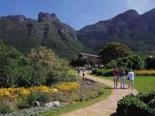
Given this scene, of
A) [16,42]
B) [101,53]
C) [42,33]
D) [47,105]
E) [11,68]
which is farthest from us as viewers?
[42,33]

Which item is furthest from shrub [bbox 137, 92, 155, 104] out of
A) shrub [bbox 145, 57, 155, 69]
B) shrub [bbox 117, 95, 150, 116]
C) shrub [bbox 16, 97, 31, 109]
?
shrub [bbox 145, 57, 155, 69]

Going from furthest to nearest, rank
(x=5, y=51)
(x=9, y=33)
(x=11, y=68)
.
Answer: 1. (x=9, y=33)
2. (x=5, y=51)
3. (x=11, y=68)

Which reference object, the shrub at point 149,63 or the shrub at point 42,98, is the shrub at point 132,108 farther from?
the shrub at point 149,63

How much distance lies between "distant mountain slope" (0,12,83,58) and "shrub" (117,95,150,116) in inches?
3572

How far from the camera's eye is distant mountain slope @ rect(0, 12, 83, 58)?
122 m

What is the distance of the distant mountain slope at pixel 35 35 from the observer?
4793 inches

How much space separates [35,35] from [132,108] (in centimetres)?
11875

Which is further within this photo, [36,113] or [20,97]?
[20,97]

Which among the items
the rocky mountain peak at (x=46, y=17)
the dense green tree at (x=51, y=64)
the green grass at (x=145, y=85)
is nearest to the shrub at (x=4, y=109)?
the dense green tree at (x=51, y=64)

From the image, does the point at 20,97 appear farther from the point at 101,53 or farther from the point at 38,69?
the point at 101,53

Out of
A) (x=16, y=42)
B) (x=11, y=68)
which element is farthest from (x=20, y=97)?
(x=16, y=42)

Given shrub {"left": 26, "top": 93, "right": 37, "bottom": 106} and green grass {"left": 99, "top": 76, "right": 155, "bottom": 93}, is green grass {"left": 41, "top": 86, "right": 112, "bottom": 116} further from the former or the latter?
green grass {"left": 99, "top": 76, "right": 155, "bottom": 93}

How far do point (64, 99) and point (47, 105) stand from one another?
8.88 ft

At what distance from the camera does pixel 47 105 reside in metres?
23.4
